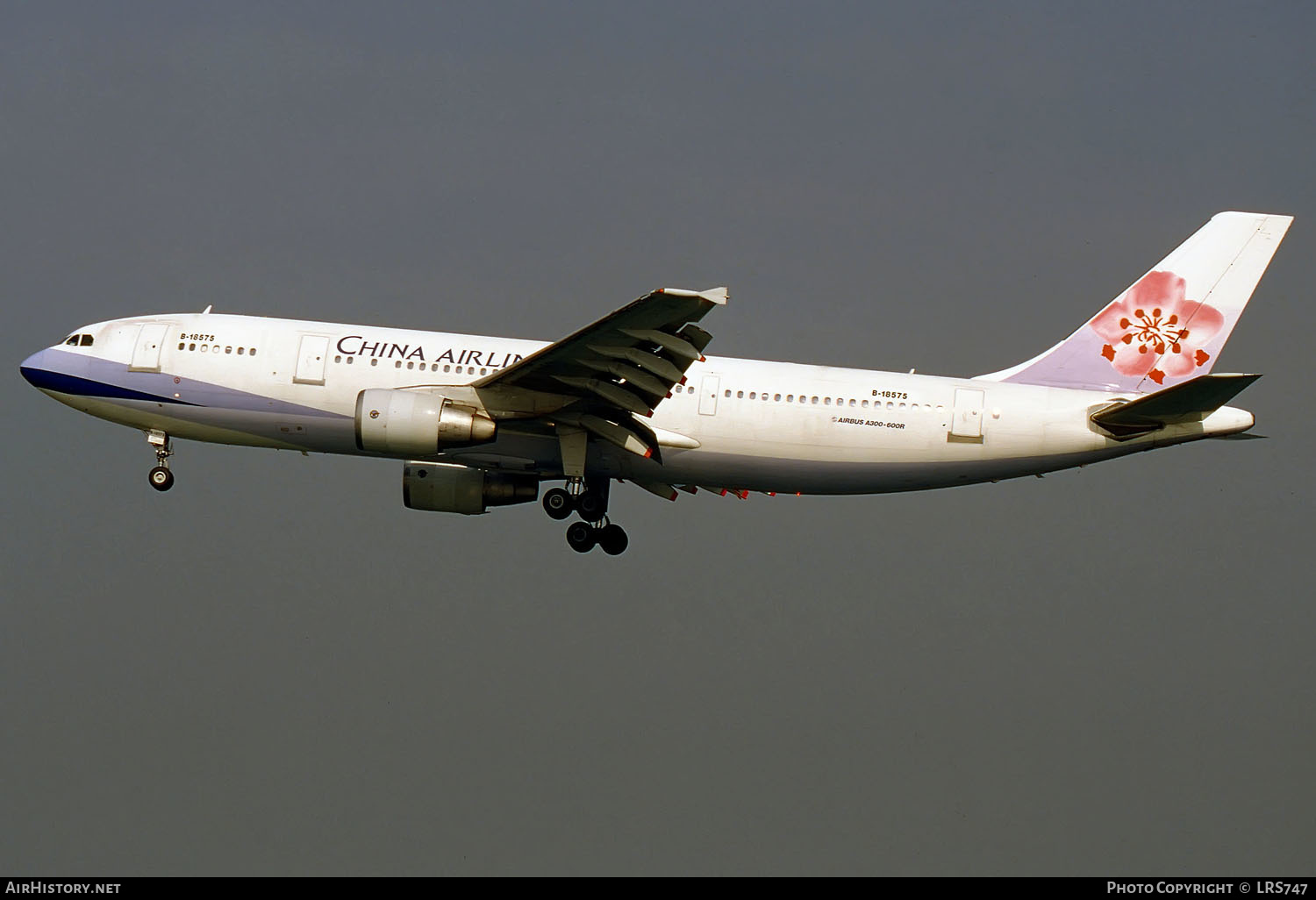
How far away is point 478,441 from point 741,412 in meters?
6.16

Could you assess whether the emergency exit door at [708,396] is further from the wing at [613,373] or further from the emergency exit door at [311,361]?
the emergency exit door at [311,361]

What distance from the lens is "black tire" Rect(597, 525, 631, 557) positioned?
A: 1548 inches

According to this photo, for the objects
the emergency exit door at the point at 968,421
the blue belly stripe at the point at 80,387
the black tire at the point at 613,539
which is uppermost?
the blue belly stripe at the point at 80,387

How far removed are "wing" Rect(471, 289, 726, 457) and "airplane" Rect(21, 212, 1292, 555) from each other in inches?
2.1

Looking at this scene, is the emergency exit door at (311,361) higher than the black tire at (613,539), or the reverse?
the emergency exit door at (311,361)

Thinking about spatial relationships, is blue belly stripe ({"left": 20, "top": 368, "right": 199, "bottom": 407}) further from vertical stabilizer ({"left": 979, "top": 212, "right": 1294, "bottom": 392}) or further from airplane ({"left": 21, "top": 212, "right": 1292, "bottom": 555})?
vertical stabilizer ({"left": 979, "top": 212, "right": 1294, "bottom": 392})

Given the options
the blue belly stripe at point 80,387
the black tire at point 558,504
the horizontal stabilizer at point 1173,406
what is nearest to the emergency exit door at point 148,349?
the blue belly stripe at point 80,387

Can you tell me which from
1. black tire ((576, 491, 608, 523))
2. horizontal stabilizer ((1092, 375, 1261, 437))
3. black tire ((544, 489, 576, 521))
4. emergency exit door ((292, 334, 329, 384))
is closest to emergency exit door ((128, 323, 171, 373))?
emergency exit door ((292, 334, 329, 384))

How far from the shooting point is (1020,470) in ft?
121

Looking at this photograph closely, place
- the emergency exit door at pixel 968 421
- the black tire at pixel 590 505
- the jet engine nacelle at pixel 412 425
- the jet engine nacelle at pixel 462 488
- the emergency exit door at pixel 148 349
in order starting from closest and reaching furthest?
the jet engine nacelle at pixel 412 425 → the emergency exit door at pixel 968 421 → the emergency exit door at pixel 148 349 → the black tire at pixel 590 505 → the jet engine nacelle at pixel 462 488

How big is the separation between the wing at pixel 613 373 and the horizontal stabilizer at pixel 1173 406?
31.3ft

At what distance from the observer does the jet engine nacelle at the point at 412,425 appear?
115 ft
